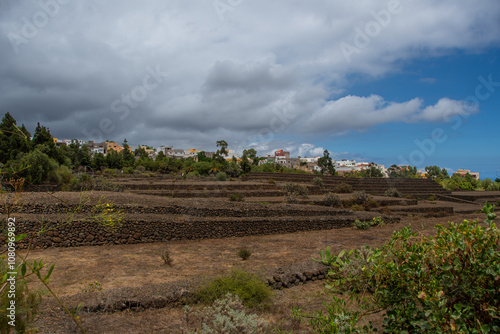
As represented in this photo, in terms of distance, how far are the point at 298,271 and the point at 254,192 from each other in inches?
639

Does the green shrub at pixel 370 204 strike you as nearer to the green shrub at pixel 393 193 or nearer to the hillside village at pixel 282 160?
the green shrub at pixel 393 193

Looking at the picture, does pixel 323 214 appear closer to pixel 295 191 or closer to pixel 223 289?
pixel 295 191

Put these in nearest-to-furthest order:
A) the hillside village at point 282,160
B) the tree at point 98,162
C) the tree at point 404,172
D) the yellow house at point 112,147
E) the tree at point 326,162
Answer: the tree at point 326,162
the tree at point 98,162
the tree at point 404,172
the hillside village at point 282,160
the yellow house at point 112,147

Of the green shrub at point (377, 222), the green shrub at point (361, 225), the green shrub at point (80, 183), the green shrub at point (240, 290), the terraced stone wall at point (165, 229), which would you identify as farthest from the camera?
the green shrub at point (80, 183)

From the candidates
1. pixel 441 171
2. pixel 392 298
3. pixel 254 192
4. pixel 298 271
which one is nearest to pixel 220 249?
pixel 298 271

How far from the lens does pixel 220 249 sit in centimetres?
1015

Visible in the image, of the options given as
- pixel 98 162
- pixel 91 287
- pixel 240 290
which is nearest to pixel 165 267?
pixel 91 287

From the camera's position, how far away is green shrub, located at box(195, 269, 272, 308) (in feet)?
15.1

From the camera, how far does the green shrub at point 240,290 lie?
4.62m

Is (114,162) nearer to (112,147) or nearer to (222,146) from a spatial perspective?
(222,146)

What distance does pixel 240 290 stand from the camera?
470 centimetres

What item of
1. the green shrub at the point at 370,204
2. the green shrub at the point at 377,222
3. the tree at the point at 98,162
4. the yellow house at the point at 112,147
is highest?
the yellow house at the point at 112,147

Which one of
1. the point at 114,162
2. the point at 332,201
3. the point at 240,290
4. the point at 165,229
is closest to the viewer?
the point at 240,290

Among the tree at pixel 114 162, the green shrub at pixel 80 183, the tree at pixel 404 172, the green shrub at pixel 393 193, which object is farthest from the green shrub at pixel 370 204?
the tree at pixel 114 162
